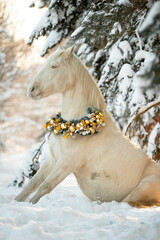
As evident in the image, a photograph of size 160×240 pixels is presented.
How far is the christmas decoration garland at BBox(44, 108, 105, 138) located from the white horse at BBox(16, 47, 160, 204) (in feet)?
0.22

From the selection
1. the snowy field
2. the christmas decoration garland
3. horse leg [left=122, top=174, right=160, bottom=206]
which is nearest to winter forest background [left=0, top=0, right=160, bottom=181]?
the christmas decoration garland

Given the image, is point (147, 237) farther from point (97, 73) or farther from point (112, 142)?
point (97, 73)

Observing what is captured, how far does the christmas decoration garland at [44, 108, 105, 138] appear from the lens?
2.53m

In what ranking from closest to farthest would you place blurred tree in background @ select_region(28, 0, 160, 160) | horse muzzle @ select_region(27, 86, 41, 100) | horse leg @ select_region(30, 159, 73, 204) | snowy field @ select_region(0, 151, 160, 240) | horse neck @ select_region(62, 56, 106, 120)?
snowy field @ select_region(0, 151, 160, 240) → horse leg @ select_region(30, 159, 73, 204) → horse muzzle @ select_region(27, 86, 41, 100) → horse neck @ select_region(62, 56, 106, 120) → blurred tree in background @ select_region(28, 0, 160, 160)

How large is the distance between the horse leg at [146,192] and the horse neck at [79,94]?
87cm

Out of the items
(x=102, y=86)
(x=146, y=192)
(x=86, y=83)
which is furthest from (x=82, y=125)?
(x=102, y=86)

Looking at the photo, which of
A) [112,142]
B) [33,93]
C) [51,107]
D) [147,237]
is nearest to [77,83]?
[33,93]

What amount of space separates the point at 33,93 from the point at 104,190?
117 cm

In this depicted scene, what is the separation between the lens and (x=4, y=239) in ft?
4.81

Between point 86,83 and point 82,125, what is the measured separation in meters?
0.46

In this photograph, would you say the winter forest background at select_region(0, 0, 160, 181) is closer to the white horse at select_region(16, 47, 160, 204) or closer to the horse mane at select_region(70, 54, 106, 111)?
the horse mane at select_region(70, 54, 106, 111)

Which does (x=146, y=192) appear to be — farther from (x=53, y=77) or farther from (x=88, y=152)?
(x=53, y=77)

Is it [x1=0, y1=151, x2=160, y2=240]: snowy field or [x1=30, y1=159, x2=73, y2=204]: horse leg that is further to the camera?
[x1=30, y1=159, x2=73, y2=204]: horse leg

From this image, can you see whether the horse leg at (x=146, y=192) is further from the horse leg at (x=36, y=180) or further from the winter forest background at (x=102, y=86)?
the horse leg at (x=36, y=180)
